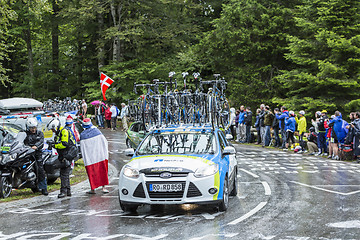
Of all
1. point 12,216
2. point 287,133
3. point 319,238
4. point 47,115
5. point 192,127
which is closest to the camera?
point 319,238

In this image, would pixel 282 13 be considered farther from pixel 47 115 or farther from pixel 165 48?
pixel 47 115

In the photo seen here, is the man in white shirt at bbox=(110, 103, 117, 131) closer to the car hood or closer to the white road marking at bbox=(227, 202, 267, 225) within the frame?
the car hood

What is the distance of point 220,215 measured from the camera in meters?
9.87

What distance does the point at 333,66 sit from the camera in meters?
28.2

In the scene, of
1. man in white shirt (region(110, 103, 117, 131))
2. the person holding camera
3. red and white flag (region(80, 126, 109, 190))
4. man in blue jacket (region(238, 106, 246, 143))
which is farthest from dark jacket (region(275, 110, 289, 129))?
man in white shirt (region(110, 103, 117, 131))

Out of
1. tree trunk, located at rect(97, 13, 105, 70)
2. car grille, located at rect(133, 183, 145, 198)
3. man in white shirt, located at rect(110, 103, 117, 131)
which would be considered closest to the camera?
car grille, located at rect(133, 183, 145, 198)

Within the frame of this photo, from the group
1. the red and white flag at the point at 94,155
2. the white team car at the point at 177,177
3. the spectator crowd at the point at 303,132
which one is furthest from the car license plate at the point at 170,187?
the spectator crowd at the point at 303,132

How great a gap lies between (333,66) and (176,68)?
15.6 meters

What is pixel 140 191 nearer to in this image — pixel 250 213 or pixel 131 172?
pixel 131 172

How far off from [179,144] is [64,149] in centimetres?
358

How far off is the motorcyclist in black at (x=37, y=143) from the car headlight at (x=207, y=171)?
17.1 ft

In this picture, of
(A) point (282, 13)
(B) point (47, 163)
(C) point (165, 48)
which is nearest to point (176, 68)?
(C) point (165, 48)

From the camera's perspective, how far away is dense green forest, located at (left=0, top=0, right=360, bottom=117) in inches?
1159

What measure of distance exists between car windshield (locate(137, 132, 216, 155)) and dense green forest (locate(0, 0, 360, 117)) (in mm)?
18763
